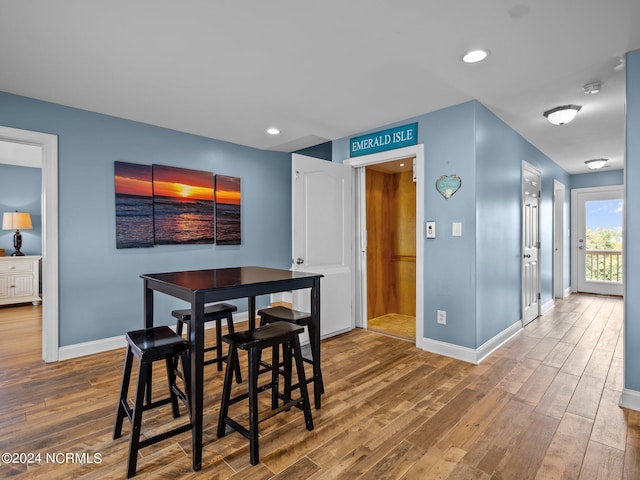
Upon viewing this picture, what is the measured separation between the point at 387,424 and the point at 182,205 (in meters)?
3.26

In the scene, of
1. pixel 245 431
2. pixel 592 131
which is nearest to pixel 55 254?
pixel 245 431

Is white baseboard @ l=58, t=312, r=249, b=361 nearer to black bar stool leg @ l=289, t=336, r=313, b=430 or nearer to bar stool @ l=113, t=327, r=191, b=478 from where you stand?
bar stool @ l=113, t=327, r=191, b=478

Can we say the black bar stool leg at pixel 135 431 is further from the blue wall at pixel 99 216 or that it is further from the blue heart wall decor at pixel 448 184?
the blue heart wall decor at pixel 448 184

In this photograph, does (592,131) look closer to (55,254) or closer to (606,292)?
(606,292)

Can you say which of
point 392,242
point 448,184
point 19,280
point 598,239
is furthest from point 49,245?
point 598,239

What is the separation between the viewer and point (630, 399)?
233 cm

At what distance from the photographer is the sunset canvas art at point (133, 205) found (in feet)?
11.9

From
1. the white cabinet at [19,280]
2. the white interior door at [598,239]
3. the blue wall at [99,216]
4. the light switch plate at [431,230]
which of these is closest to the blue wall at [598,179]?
the white interior door at [598,239]

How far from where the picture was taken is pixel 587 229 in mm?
6859

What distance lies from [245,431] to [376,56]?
2.51 metres

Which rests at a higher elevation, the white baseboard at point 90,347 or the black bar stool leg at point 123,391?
the black bar stool leg at point 123,391

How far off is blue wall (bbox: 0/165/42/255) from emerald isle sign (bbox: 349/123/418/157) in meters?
5.85

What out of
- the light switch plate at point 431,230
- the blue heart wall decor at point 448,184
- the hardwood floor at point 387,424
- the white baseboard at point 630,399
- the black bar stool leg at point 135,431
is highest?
the blue heart wall decor at point 448,184

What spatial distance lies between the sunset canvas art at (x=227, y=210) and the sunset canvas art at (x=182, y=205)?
0.32 ft
